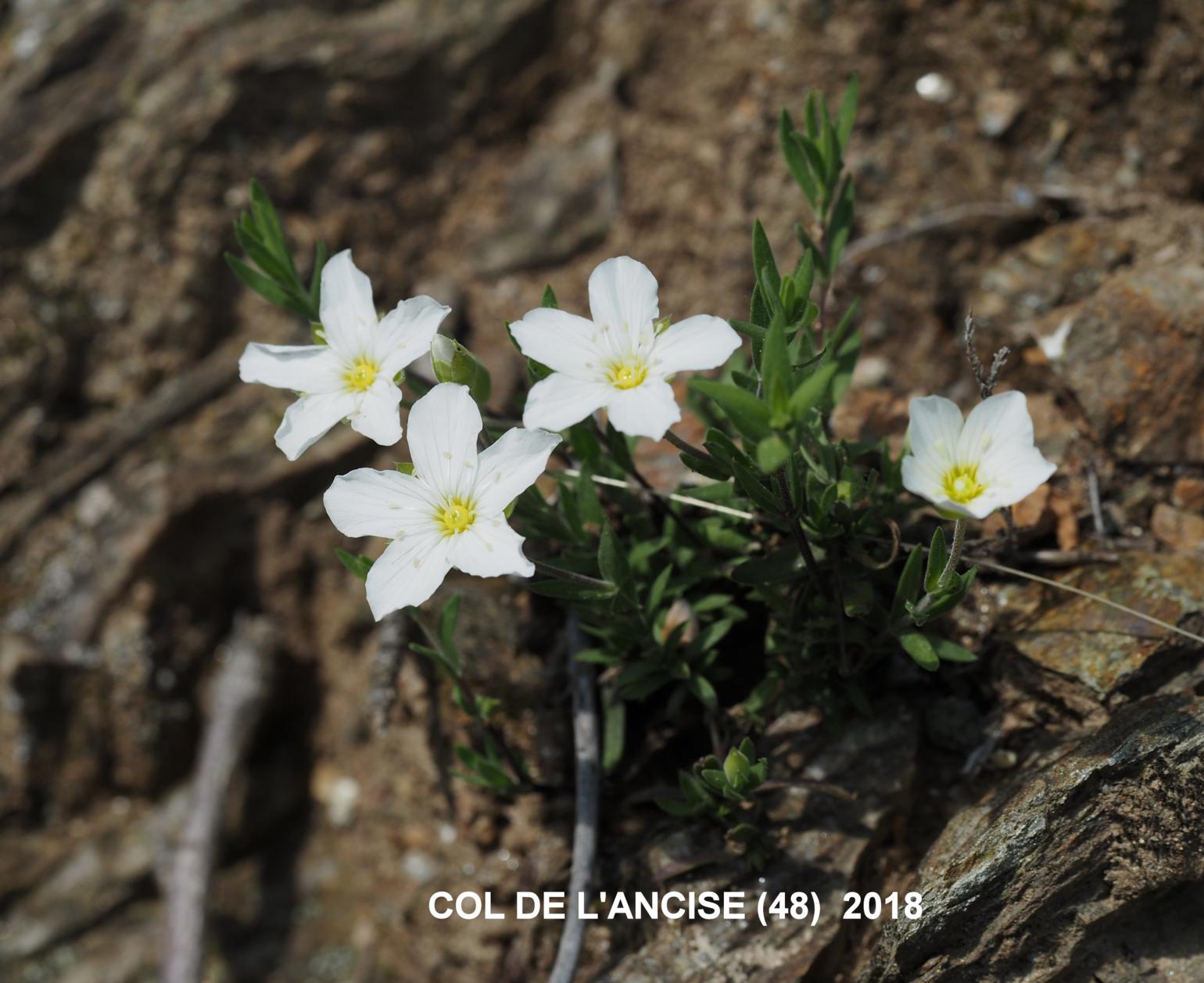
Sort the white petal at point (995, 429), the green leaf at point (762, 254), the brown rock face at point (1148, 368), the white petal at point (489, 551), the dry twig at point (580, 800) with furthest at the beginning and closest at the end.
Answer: the brown rock face at point (1148, 368), the dry twig at point (580, 800), the green leaf at point (762, 254), the white petal at point (995, 429), the white petal at point (489, 551)

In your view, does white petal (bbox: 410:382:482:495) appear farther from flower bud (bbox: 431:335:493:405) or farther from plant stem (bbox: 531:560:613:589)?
plant stem (bbox: 531:560:613:589)

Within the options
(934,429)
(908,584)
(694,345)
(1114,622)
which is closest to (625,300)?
(694,345)

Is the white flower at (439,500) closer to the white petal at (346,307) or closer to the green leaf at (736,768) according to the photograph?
the white petal at (346,307)

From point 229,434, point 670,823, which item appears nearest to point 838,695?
point 670,823

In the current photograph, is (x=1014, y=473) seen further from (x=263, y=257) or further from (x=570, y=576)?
(x=263, y=257)

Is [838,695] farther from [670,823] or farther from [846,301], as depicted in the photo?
[846,301]

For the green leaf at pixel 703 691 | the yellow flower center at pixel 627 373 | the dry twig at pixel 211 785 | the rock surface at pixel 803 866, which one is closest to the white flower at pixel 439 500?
the yellow flower center at pixel 627 373

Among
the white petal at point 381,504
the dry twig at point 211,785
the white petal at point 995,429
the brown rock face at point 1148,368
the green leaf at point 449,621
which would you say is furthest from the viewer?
the dry twig at point 211,785
